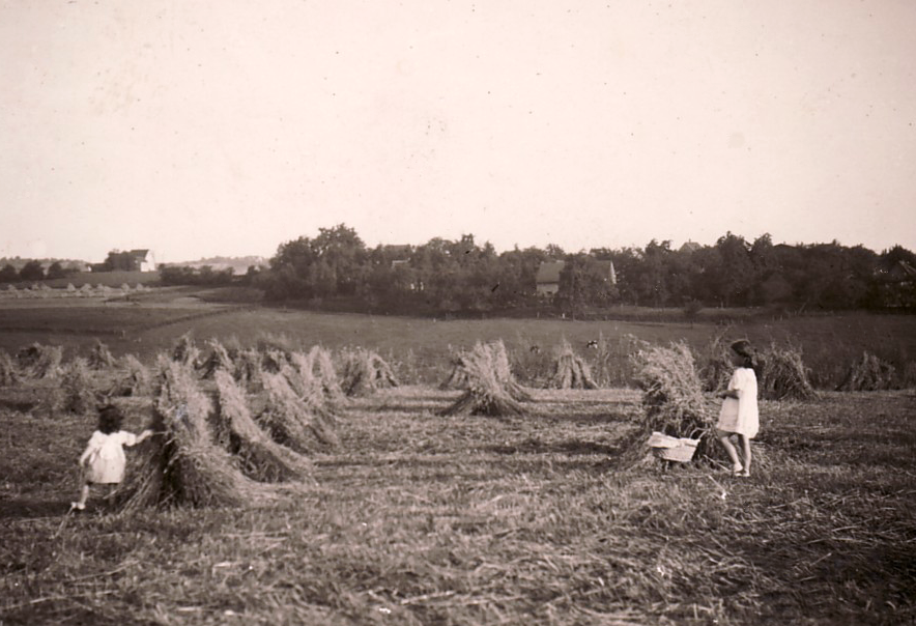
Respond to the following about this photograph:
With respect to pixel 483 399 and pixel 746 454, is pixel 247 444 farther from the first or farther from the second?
pixel 483 399

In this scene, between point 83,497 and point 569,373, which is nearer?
point 83,497

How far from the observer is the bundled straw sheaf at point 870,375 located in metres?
18.1

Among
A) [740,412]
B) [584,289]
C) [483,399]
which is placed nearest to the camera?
[740,412]

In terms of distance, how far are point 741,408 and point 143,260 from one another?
12764mm

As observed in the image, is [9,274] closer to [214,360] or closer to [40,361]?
[40,361]

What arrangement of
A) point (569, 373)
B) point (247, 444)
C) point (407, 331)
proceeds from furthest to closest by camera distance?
point (407, 331), point (569, 373), point (247, 444)

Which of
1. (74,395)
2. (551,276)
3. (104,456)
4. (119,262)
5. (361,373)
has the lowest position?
(74,395)

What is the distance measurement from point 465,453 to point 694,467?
110 inches

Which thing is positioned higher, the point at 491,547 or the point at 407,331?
the point at 407,331

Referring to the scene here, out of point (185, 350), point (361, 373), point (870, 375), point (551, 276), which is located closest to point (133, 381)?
point (185, 350)

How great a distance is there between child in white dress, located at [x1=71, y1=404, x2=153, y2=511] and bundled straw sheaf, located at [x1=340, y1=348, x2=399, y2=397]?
10262 millimetres

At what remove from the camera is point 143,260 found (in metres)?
15.1

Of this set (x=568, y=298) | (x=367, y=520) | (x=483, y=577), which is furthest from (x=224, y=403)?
(x=568, y=298)

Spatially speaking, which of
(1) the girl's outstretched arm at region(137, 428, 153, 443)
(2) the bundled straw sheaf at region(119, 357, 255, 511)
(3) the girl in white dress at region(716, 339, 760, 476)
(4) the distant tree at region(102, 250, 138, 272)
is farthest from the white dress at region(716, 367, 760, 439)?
(4) the distant tree at region(102, 250, 138, 272)
